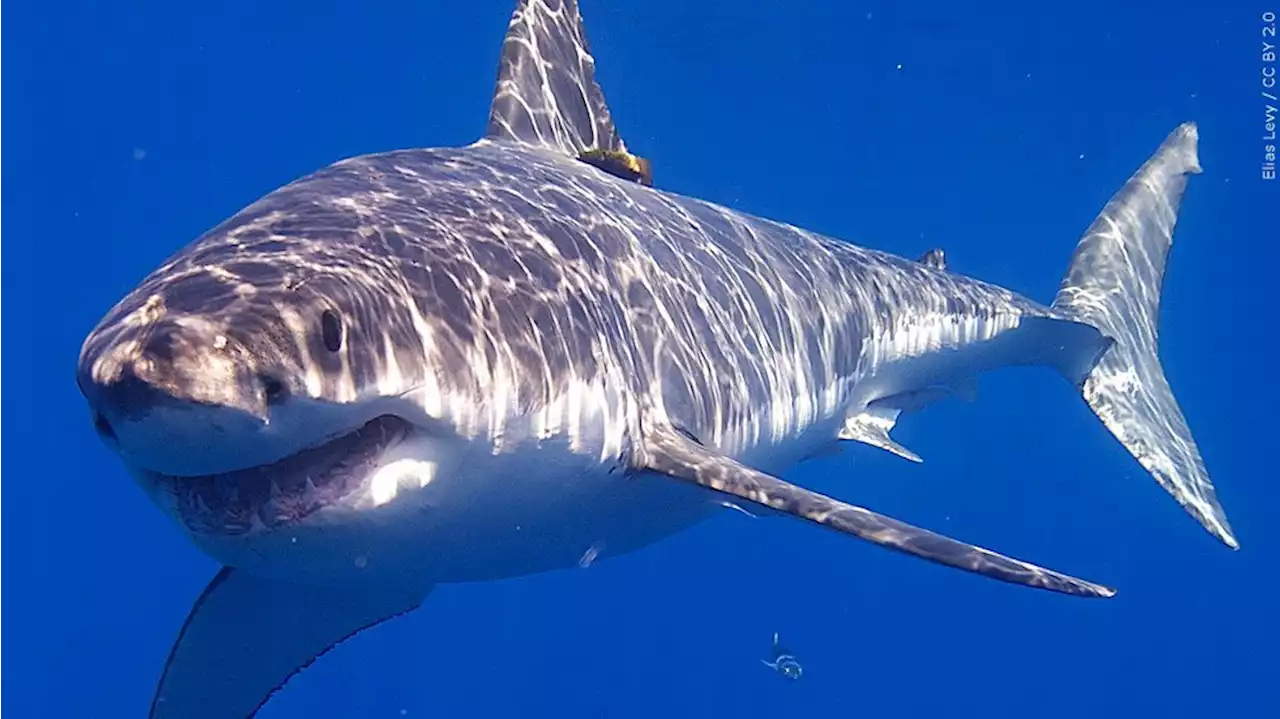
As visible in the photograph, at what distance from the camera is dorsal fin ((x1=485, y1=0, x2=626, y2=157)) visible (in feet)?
19.9

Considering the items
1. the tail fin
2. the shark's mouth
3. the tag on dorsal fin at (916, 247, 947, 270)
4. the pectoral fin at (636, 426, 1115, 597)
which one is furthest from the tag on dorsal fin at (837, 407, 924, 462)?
the shark's mouth

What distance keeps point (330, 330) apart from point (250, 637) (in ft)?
A: 9.58

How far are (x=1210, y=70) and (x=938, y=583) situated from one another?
706 inches

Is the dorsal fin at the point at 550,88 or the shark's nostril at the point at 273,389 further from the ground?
the dorsal fin at the point at 550,88

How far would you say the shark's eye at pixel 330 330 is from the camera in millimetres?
2365

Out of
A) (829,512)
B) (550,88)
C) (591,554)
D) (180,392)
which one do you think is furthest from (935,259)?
(180,392)

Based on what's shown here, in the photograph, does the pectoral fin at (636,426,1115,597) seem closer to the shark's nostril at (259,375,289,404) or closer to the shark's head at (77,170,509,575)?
the shark's head at (77,170,509,575)

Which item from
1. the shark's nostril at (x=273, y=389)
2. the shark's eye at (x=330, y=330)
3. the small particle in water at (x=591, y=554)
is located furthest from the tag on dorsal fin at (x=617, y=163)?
the shark's nostril at (x=273, y=389)

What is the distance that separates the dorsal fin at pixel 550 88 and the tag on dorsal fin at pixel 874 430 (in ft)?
7.41

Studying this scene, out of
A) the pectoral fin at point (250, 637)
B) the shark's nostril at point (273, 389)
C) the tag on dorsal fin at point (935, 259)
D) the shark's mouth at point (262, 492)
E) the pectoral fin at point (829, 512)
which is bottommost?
the pectoral fin at point (250, 637)

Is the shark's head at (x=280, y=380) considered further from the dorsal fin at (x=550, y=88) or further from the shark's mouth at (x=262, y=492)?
the dorsal fin at (x=550, y=88)

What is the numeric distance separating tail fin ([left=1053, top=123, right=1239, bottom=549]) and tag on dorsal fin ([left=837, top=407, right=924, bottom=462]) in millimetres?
2050

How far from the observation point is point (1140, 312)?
859 cm

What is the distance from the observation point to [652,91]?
40438 mm
